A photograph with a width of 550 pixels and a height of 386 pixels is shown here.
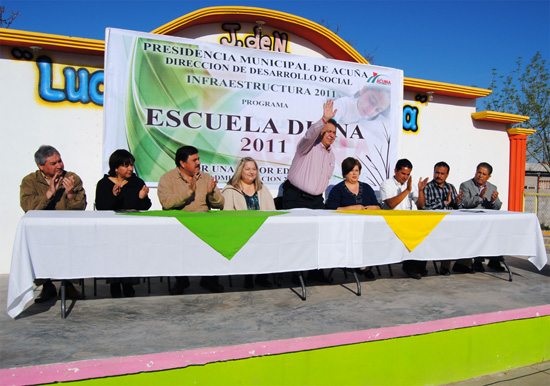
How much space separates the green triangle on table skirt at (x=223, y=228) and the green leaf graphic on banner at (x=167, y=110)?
1.97 meters

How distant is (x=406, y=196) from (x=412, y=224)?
41.1 inches

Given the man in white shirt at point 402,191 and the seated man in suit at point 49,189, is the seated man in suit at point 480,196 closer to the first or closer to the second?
the man in white shirt at point 402,191

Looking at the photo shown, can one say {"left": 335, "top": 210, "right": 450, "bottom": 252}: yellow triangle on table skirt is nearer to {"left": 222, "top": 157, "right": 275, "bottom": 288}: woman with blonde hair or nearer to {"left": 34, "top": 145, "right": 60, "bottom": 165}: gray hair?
{"left": 222, "top": 157, "right": 275, "bottom": 288}: woman with blonde hair

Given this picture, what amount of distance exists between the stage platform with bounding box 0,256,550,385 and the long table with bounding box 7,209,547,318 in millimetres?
346

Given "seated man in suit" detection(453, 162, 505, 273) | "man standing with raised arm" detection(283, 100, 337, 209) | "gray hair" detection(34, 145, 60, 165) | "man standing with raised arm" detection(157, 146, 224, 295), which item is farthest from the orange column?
"gray hair" detection(34, 145, 60, 165)

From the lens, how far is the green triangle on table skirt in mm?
3828

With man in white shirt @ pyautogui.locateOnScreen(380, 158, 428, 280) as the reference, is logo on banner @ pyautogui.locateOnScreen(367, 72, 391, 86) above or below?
above

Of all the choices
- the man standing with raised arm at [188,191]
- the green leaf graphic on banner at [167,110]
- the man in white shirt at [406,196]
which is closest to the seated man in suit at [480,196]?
the man in white shirt at [406,196]

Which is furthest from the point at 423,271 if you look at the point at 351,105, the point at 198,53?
the point at 198,53

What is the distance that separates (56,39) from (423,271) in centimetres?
525

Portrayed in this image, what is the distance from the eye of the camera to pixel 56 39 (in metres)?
5.53

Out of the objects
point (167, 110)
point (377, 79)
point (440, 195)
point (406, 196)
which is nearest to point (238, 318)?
point (406, 196)

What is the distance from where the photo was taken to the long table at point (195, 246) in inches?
136

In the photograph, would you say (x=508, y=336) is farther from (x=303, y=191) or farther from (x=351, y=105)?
(x=351, y=105)
